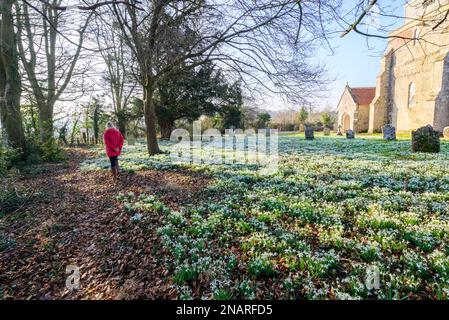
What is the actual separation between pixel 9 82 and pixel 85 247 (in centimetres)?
1052

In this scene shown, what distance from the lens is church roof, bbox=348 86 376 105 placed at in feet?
127

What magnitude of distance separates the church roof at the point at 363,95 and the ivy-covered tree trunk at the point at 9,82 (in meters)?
41.9

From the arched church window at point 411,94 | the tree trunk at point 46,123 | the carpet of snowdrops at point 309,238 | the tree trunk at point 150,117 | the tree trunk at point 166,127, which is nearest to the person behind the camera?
the carpet of snowdrops at point 309,238

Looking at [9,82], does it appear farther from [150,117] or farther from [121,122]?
[121,122]

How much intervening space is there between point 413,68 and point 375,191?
31.3 meters

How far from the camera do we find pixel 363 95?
40094 millimetres

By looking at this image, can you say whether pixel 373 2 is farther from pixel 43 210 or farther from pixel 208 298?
pixel 43 210

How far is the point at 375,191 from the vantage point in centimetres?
620

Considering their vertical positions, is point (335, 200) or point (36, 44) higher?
point (36, 44)

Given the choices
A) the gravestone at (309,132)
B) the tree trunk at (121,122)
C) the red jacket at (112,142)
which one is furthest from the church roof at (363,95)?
the red jacket at (112,142)

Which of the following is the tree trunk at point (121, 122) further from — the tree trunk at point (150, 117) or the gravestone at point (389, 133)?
the gravestone at point (389, 133)

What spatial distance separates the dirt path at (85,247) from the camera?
3182 mm

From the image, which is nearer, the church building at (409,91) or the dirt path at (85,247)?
the dirt path at (85,247)

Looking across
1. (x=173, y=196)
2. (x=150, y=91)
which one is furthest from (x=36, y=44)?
(x=173, y=196)
